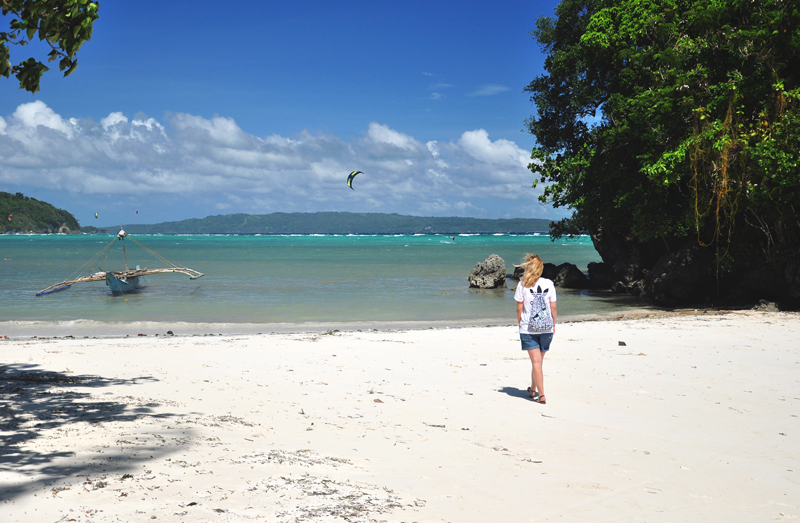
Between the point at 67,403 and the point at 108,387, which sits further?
the point at 108,387

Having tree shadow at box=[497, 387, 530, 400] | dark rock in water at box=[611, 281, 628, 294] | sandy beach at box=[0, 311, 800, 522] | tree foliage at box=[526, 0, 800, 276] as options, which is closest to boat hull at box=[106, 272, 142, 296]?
sandy beach at box=[0, 311, 800, 522]

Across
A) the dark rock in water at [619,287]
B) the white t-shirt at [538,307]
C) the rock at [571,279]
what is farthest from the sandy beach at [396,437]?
the rock at [571,279]

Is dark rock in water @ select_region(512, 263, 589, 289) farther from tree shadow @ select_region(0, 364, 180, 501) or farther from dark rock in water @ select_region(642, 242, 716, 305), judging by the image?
tree shadow @ select_region(0, 364, 180, 501)

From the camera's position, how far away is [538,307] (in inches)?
279

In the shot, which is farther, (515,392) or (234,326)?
(234,326)

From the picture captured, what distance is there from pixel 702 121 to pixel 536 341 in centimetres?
1409

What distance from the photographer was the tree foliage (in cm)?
1636

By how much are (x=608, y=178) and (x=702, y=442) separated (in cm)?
1850

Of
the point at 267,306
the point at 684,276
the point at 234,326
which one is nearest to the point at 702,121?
the point at 684,276

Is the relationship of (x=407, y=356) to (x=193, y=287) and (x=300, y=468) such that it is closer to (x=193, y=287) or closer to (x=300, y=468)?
(x=300, y=468)

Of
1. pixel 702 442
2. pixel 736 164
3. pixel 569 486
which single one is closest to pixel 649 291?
pixel 736 164

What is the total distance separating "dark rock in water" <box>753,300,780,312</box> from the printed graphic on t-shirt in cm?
1467

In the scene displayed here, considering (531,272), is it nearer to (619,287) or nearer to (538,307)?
(538,307)

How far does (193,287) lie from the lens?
33.2 meters
